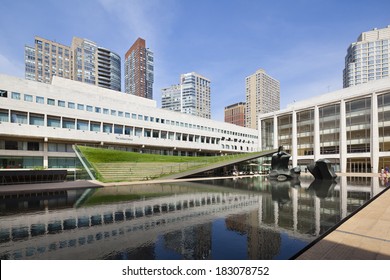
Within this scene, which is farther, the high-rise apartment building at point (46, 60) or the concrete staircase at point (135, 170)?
the high-rise apartment building at point (46, 60)

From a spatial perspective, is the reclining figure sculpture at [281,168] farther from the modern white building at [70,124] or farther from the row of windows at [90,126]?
the row of windows at [90,126]

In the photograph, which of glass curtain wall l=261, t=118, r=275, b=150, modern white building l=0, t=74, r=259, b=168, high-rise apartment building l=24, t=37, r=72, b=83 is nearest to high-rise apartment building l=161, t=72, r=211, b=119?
high-rise apartment building l=24, t=37, r=72, b=83

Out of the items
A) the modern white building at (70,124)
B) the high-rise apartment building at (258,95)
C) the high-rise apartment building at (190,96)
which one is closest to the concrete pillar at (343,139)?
the modern white building at (70,124)

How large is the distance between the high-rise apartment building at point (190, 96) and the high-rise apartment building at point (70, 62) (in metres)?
52.1

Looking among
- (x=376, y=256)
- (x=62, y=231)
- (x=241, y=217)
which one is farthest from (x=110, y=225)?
(x=376, y=256)

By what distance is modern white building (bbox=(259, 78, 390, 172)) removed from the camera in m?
46.3

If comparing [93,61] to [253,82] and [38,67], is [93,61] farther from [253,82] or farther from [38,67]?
[253,82]

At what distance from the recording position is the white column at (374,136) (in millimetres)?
45688

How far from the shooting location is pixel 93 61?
11644 cm

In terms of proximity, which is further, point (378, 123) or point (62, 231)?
point (378, 123)

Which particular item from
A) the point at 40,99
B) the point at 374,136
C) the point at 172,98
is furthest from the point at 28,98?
the point at 172,98

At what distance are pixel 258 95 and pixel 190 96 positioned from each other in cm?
6232

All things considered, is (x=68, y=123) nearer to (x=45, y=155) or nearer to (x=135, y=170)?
(x=45, y=155)

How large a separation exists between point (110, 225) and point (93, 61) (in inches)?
5107
